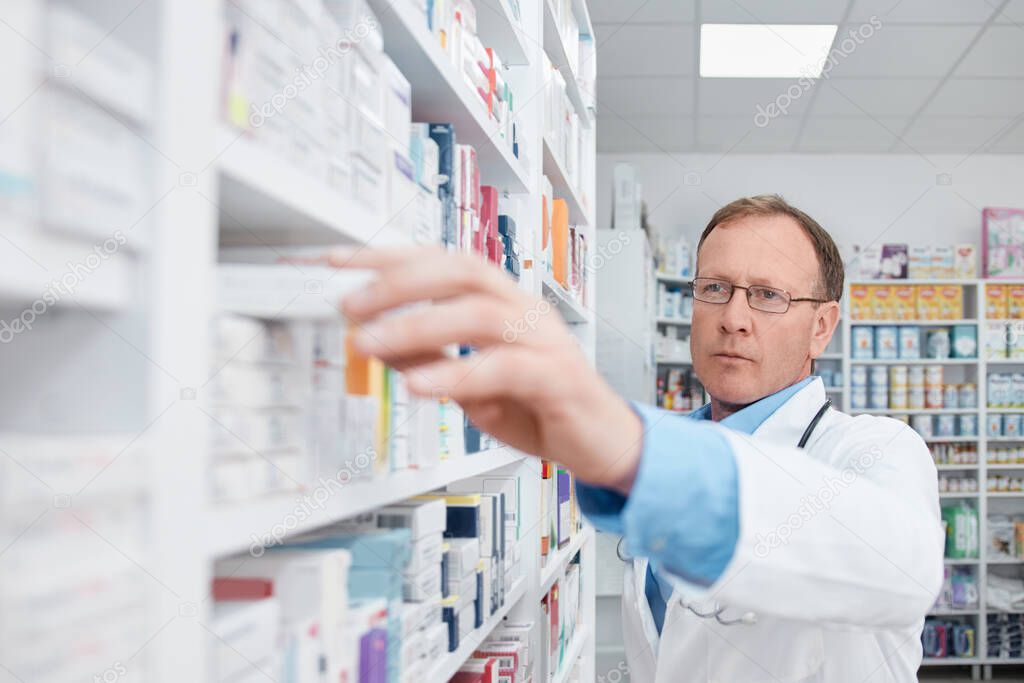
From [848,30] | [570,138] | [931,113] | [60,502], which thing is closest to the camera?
[60,502]

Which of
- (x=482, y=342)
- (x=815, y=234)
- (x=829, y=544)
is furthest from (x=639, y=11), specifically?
(x=482, y=342)

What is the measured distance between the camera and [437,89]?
133cm

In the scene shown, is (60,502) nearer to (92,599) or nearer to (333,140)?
(92,599)

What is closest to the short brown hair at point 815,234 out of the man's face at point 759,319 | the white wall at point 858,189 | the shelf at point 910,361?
the man's face at point 759,319

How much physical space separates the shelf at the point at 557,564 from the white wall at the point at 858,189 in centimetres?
444

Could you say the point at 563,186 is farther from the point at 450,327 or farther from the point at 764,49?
the point at 764,49

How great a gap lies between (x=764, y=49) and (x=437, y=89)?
424 centimetres

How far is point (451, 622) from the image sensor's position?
1.29 meters

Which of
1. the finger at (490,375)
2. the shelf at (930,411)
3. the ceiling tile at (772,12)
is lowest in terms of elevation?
the shelf at (930,411)

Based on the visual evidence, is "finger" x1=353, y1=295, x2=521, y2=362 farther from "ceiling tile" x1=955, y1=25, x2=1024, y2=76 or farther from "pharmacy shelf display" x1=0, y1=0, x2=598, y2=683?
"ceiling tile" x1=955, y1=25, x2=1024, y2=76

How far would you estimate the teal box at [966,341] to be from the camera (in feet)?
21.5

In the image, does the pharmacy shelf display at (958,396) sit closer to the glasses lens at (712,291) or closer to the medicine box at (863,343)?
the medicine box at (863,343)

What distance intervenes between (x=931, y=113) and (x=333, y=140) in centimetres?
617

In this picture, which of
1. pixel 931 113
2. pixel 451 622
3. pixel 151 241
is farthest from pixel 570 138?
pixel 931 113
